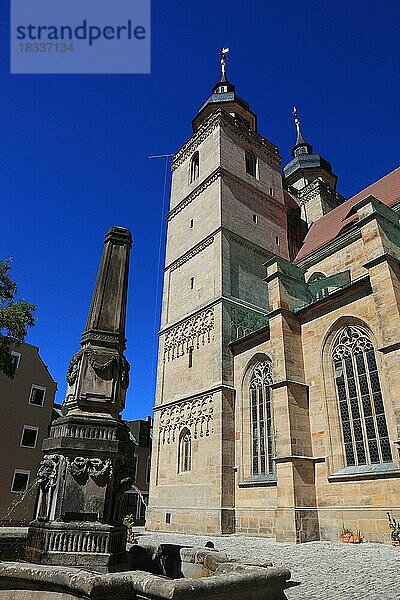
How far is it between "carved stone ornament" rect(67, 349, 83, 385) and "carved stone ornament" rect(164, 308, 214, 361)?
39.7ft

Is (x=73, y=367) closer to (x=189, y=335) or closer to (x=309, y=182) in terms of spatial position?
(x=189, y=335)

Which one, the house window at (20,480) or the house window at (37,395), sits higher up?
the house window at (37,395)

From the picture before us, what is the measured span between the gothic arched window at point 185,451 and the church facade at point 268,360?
0.06m

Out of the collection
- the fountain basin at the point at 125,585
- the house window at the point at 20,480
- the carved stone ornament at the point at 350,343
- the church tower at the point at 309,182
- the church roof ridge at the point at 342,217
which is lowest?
the fountain basin at the point at 125,585

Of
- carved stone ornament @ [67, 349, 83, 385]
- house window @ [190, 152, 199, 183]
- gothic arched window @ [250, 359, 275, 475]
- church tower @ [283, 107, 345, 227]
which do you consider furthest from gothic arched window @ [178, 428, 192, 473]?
church tower @ [283, 107, 345, 227]

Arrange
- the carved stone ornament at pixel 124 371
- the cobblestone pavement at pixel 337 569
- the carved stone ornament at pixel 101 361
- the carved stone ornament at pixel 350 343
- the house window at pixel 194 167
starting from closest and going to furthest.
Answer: the cobblestone pavement at pixel 337 569
the carved stone ornament at pixel 101 361
the carved stone ornament at pixel 124 371
the carved stone ornament at pixel 350 343
the house window at pixel 194 167

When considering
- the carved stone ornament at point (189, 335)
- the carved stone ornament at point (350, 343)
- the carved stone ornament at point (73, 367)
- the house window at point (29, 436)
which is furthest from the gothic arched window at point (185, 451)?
the carved stone ornament at point (73, 367)

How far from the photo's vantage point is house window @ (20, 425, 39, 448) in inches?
817

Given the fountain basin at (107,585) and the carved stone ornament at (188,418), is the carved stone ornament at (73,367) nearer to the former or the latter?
the fountain basin at (107,585)

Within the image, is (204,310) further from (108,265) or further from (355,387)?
(108,265)

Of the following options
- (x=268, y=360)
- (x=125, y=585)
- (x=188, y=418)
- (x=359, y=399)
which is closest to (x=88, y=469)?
(x=125, y=585)

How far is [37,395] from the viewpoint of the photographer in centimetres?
2222

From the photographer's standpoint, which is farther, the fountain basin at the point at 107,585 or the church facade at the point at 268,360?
the church facade at the point at 268,360

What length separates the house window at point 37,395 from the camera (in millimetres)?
21891
